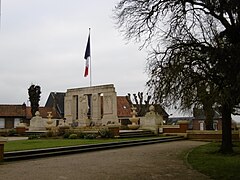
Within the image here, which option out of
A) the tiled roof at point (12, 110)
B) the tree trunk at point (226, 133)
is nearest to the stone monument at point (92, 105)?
the tiled roof at point (12, 110)

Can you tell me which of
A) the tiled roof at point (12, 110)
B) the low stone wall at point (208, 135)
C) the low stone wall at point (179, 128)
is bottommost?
the low stone wall at point (208, 135)

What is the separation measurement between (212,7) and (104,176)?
6276mm

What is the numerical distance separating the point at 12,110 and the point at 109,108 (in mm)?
27948

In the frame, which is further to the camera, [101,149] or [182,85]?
[101,149]

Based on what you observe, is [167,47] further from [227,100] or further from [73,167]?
[73,167]

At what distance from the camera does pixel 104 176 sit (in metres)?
10.4

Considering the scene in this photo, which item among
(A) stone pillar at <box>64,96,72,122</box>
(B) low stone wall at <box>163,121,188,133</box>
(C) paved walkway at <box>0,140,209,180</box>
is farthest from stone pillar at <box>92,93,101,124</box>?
(C) paved walkway at <box>0,140,209,180</box>

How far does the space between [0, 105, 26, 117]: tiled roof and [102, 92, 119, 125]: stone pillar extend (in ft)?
83.6

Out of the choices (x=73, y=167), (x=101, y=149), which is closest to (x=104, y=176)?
(x=73, y=167)

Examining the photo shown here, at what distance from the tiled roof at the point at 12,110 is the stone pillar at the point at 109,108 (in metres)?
25.5

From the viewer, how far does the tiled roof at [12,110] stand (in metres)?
59.1

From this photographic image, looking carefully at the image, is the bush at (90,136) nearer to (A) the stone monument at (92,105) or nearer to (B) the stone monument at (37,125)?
(A) the stone monument at (92,105)

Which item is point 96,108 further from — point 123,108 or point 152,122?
point 123,108

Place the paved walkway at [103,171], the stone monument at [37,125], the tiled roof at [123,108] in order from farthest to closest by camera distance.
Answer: the tiled roof at [123,108] → the stone monument at [37,125] → the paved walkway at [103,171]
